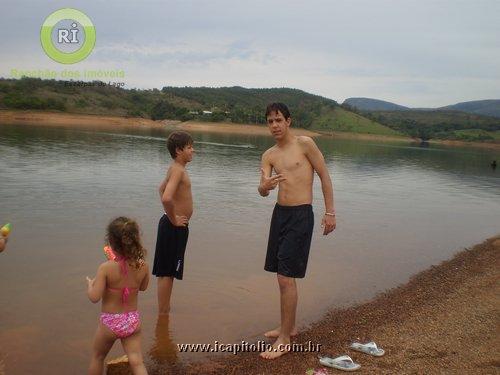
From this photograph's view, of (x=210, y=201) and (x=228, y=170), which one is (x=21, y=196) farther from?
(x=228, y=170)

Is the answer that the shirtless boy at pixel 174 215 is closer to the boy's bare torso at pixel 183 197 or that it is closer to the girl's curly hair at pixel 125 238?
the boy's bare torso at pixel 183 197

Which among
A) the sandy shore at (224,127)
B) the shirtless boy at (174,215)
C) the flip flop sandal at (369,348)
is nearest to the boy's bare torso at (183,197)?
the shirtless boy at (174,215)

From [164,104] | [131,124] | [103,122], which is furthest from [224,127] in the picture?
[103,122]

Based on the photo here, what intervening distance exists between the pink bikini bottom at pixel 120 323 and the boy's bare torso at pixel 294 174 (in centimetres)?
184

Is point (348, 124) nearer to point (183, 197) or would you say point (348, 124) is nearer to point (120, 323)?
point (183, 197)

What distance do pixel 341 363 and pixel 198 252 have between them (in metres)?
4.35

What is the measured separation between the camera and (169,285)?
513 centimetres

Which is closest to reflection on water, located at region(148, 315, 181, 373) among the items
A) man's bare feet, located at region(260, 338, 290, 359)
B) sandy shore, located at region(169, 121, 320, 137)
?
man's bare feet, located at region(260, 338, 290, 359)

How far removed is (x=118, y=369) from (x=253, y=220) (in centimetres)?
732

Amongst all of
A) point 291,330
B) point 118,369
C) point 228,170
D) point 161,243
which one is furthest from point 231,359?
point 228,170

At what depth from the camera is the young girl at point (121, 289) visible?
3.36 metres

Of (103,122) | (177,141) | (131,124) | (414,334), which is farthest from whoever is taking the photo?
(131,124)

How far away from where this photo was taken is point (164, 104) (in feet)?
340

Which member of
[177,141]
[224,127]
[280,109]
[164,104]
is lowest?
[224,127]
